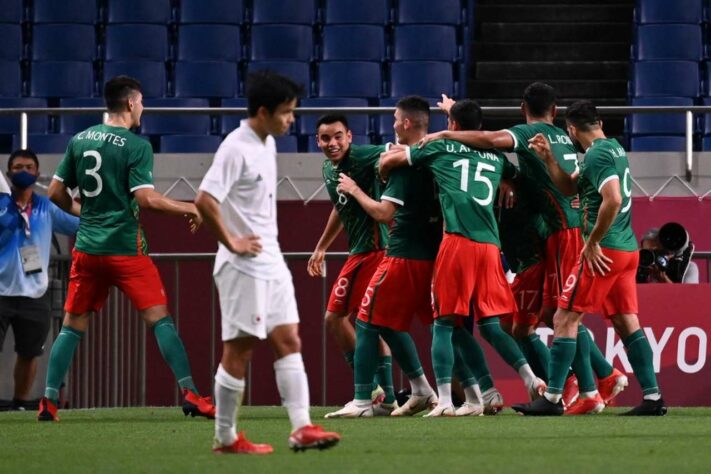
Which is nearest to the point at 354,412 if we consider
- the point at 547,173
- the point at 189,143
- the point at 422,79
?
the point at 547,173

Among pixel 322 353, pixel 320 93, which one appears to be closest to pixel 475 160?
pixel 322 353

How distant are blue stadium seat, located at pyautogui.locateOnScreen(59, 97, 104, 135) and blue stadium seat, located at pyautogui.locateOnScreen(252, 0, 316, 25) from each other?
7.43 ft

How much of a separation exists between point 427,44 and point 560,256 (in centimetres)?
759

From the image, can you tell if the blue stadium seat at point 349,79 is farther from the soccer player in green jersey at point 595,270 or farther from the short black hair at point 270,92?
the short black hair at point 270,92

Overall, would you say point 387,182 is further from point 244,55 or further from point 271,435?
point 244,55

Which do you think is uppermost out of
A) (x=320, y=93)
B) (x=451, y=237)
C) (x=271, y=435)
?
(x=320, y=93)

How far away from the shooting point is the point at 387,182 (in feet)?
30.6

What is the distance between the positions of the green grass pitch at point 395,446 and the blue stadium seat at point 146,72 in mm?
7564

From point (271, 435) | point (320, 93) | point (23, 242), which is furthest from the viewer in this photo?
point (320, 93)

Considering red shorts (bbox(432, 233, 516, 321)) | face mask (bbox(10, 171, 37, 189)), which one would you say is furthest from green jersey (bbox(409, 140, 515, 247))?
face mask (bbox(10, 171, 37, 189))

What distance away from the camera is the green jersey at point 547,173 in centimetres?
940

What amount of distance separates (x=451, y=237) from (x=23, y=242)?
12.8ft

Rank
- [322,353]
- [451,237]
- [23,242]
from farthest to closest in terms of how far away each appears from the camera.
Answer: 1. [322,353]
2. [23,242]
3. [451,237]

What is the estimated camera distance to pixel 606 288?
30.1 feet
